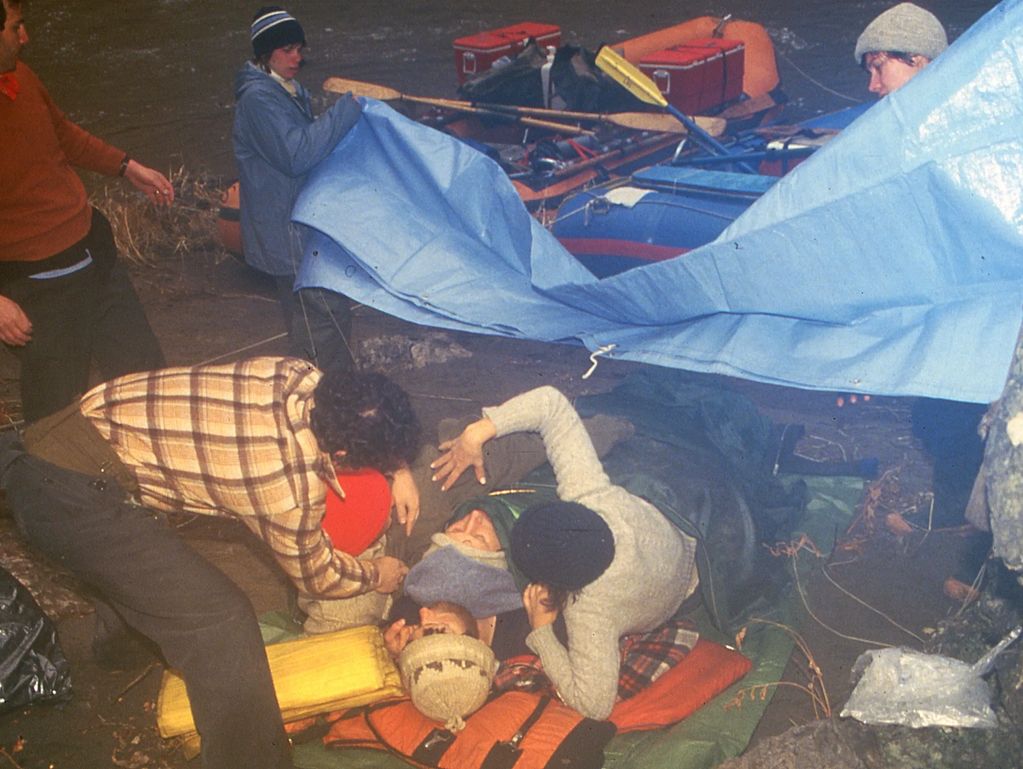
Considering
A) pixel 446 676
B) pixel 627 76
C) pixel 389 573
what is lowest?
pixel 446 676

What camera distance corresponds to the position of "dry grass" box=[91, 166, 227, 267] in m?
7.17

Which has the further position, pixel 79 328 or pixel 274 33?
pixel 274 33

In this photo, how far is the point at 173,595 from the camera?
10.1ft

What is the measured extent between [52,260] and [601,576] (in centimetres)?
241

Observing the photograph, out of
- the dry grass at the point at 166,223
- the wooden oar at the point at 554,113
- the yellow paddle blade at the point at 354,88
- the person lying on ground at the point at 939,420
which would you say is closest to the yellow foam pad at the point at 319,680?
the person lying on ground at the point at 939,420

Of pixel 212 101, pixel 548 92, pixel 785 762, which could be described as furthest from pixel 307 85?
pixel 785 762

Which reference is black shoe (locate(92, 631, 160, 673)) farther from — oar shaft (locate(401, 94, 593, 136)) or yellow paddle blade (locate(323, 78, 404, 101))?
oar shaft (locate(401, 94, 593, 136))

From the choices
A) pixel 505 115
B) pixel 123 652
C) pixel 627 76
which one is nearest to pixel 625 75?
pixel 627 76

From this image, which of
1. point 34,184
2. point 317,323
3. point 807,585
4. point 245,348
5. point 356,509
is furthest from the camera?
point 245,348

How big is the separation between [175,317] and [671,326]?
390 cm

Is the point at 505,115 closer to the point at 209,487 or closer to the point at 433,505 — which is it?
the point at 433,505

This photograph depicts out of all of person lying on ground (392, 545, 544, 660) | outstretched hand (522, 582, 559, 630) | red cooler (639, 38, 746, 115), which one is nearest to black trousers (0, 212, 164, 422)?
person lying on ground (392, 545, 544, 660)

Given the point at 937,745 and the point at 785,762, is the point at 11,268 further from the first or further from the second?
the point at 937,745

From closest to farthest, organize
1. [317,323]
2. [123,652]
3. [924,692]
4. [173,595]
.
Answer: [924,692] → [173,595] → [123,652] → [317,323]
